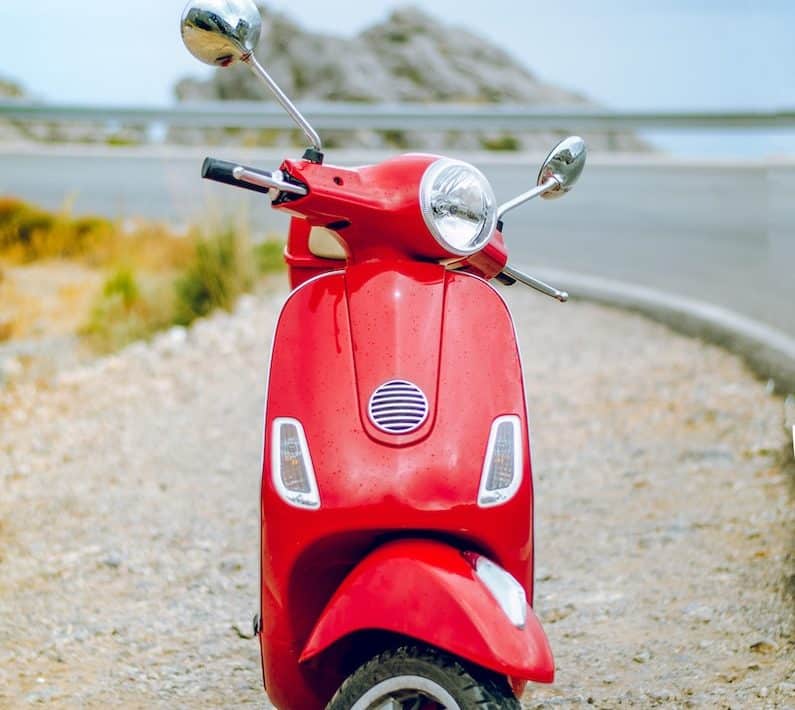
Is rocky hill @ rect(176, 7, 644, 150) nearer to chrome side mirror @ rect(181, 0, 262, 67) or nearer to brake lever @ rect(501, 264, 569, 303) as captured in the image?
brake lever @ rect(501, 264, 569, 303)

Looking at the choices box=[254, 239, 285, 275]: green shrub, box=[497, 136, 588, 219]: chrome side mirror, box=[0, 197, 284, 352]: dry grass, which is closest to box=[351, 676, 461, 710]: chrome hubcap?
box=[497, 136, 588, 219]: chrome side mirror

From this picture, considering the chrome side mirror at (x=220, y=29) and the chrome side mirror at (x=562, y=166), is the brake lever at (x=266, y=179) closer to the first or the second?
the chrome side mirror at (x=220, y=29)

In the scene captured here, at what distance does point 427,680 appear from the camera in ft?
7.05

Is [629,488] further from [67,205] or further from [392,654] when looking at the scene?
[67,205]

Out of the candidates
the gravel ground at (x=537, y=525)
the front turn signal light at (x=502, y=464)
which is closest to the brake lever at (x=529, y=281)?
the front turn signal light at (x=502, y=464)

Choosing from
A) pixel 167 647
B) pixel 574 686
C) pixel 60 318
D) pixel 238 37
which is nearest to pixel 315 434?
pixel 238 37

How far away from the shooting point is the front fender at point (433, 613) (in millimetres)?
2113

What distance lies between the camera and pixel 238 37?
245 centimetres

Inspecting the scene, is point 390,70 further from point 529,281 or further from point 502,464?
point 502,464

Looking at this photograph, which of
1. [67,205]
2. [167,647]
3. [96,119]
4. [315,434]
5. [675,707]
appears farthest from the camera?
[96,119]

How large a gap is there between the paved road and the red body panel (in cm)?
458

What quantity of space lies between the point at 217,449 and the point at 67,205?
643 centimetres

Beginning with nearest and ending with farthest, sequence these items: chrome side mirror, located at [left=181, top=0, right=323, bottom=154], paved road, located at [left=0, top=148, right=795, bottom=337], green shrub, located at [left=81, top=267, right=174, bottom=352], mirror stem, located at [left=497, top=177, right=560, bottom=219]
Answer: chrome side mirror, located at [left=181, top=0, right=323, bottom=154]
mirror stem, located at [left=497, top=177, right=560, bottom=219]
green shrub, located at [left=81, top=267, right=174, bottom=352]
paved road, located at [left=0, top=148, right=795, bottom=337]

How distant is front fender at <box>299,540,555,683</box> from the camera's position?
2.11 metres
